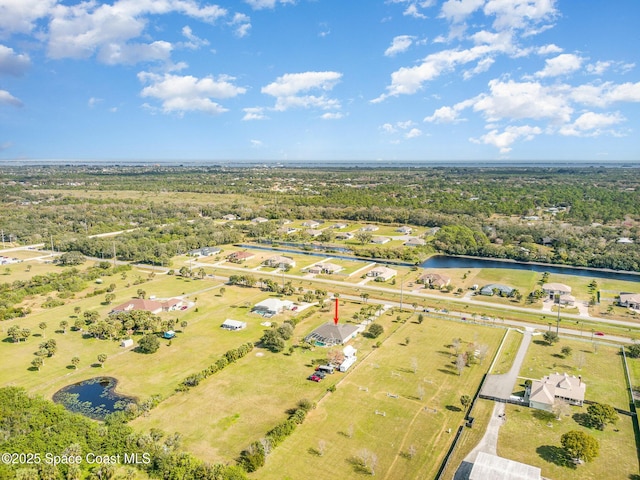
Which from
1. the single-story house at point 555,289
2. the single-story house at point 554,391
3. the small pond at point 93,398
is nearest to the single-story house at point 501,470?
the single-story house at point 554,391

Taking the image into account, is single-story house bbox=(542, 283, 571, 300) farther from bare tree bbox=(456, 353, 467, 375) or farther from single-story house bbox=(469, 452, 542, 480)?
single-story house bbox=(469, 452, 542, 480)

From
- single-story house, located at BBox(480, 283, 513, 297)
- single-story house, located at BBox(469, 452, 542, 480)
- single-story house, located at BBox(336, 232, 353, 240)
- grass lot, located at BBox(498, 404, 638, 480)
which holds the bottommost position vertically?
grass lot, located at BBox(498, 404, 638, 480)

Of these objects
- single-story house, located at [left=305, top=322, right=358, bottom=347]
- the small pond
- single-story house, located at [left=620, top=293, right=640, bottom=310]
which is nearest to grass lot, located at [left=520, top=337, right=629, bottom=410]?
single-story house, located at [left=620, top=293, right=640, bottom=310]

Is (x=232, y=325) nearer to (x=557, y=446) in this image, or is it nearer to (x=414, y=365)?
(x=414, y=365)

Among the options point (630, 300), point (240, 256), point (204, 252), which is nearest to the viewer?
point (630, 300)

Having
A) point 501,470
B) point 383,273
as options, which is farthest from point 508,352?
point 383,273
